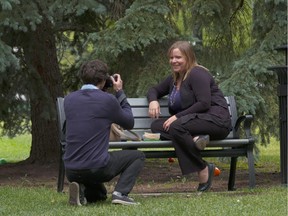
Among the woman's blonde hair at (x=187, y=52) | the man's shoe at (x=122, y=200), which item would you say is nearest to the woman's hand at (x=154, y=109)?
the woman's blonde hair at (x=187, y=52)

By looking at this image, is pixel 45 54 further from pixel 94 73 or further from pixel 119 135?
pixel 94 73

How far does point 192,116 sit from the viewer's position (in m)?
7.48

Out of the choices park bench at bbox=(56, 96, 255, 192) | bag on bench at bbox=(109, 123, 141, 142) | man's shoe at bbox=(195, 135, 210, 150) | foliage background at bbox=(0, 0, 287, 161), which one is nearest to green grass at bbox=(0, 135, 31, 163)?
foliage background at bbox=(0, 0, 287, 161)

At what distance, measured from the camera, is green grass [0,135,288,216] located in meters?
6.05

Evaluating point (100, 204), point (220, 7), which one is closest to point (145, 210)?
point (100, 204)

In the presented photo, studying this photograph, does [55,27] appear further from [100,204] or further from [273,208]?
[273,208]

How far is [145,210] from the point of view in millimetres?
6125

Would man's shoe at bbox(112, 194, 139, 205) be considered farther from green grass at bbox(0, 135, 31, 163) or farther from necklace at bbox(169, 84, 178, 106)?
green grass at bbox(0, 135, 31, 163)

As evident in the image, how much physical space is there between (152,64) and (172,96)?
1789mm

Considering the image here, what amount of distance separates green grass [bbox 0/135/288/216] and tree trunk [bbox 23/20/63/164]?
9.22ft

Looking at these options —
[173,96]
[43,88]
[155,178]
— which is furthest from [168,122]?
[43,88]

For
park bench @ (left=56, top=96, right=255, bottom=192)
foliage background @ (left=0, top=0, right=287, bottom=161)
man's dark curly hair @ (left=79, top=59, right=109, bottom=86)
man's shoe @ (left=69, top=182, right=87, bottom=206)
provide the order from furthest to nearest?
foliage background @ (left=0, top=0, right=287, bottom=161) → park bench @ (left=56, top=96, right=255, bottom=192) → man's dark curly hair @ (left=79, top=59, right=109, bottom=86) → man's shoe @ (left=69, top=182, right=87, bottom=206)

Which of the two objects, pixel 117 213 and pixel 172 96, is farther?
pixel 172 96

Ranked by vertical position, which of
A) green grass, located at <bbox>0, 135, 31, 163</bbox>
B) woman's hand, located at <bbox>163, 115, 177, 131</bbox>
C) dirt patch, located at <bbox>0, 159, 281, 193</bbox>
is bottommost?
green grass, located at <bbox>0, 135, 31, 163</bbox>
